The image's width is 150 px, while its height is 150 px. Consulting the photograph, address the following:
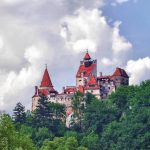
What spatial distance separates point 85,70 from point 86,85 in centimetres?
460

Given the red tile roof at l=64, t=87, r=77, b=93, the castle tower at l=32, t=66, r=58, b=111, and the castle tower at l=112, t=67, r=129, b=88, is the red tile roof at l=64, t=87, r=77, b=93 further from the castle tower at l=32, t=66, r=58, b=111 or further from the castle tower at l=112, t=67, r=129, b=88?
the castle tower at l=112, t=67, r=129, b=88

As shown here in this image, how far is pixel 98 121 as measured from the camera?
383 feet

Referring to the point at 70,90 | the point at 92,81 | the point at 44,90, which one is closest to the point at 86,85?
the point at 92,81

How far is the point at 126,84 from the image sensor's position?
130m

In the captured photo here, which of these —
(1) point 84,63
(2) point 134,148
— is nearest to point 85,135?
(2) point 134,148

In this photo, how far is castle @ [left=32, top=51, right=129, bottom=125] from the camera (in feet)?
→ 415

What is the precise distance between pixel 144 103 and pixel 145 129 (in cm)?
1171

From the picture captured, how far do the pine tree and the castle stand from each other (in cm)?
Answer: 579

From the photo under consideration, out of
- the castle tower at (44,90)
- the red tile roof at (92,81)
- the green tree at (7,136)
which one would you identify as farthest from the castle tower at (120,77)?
the green tree at (7,136)

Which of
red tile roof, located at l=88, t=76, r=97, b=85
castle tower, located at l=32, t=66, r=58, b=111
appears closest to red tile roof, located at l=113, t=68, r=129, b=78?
red tile roof, located at l=88, t=76, r=97, b=85

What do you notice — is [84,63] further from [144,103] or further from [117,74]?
[144,103]

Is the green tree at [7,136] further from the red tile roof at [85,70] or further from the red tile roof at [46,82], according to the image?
the red tile roof at [46,82]

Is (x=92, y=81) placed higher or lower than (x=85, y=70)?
lower

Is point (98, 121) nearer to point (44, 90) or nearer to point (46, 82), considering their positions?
point (44, 90)
